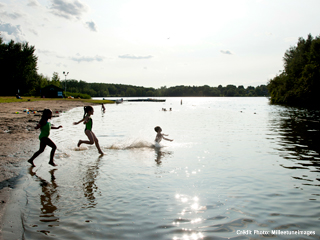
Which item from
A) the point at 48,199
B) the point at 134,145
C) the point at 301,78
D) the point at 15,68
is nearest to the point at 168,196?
the point at 48,199

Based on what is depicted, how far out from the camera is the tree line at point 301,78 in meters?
57.7

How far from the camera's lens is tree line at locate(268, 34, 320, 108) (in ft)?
189

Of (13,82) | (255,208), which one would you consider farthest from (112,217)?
(13,82)

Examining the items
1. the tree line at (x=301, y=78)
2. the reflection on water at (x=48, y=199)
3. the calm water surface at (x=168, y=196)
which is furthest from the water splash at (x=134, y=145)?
the tree line at (x=301, y=78)

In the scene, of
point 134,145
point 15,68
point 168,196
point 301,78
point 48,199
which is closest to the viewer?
point 48,199

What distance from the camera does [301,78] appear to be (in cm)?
6128

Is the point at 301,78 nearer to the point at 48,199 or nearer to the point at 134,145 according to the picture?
the point at 134,145

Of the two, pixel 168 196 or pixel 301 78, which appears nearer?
pixel 168 196

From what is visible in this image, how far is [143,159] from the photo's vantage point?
10445 mm

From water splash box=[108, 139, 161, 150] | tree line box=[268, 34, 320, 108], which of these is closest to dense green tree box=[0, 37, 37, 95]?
water splash box=[108, 139, 161, 150]

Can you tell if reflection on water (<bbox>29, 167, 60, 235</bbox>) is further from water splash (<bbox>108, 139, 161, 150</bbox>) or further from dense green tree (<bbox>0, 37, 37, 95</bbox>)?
dense green tree (<bbox>0, 37, 37, 95</bbox>)

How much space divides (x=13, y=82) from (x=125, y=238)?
83.6 meters

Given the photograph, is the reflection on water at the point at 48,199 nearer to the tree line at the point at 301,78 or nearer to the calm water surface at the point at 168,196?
the calm water surface at the point at 168,196

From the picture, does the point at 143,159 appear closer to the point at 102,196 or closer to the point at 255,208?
the point at 102,196
